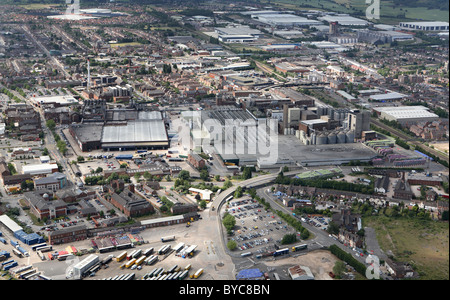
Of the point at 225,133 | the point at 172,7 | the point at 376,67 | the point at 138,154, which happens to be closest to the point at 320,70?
the point at 376,67

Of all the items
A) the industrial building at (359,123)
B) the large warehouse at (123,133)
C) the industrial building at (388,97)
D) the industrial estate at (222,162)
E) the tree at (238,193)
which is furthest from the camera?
the industrial building at (388,97)

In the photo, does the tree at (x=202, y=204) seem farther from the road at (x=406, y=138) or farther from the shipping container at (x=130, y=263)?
the road at (x=406, y=138)

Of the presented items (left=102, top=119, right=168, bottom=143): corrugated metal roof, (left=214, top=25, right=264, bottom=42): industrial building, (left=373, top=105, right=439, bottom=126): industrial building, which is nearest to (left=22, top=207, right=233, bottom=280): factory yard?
(left=102, top=119, right=168, bottom=143): corrugated metal roof

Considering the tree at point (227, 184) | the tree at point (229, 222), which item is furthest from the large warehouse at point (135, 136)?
the tree at point (229, 222)

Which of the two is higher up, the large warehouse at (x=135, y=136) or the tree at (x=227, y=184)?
the large warehouse at (x=135, y=136)

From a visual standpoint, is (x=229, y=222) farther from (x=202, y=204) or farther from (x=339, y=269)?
(x=339, y=269)
